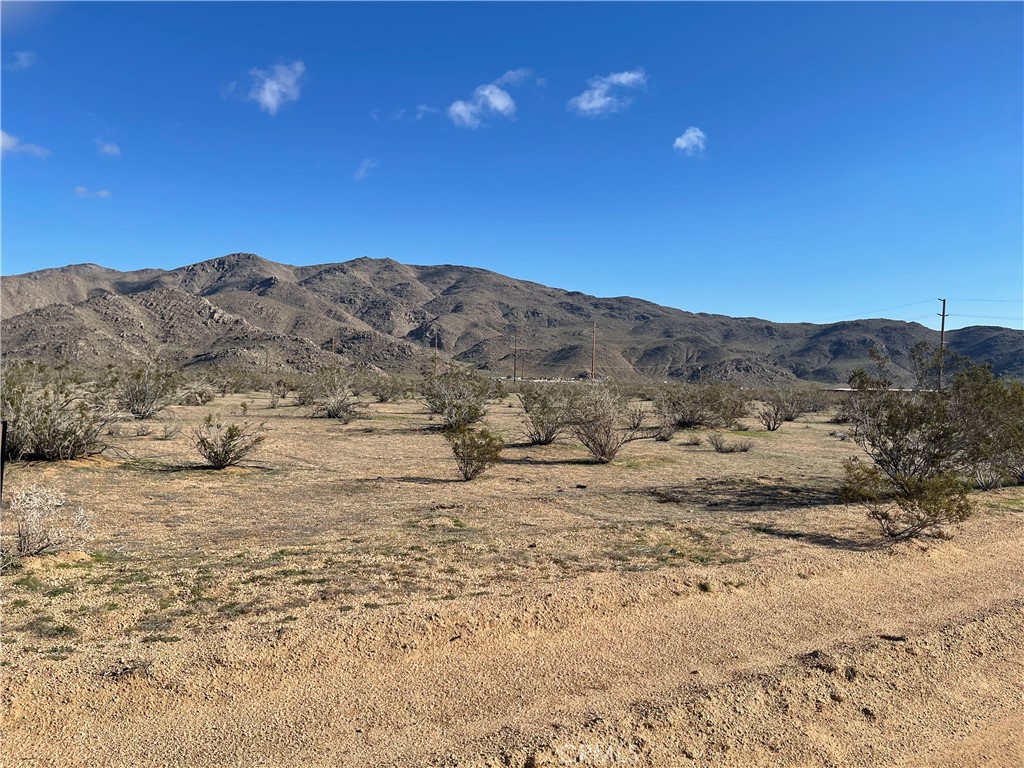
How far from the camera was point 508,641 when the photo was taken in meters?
5.29

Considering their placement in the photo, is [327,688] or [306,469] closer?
[327,688]

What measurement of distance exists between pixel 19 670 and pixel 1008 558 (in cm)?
1053

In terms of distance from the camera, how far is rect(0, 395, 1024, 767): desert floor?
13.1 ft

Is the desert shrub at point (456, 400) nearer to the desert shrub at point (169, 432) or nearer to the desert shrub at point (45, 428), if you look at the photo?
the desert shrub at point (169, 432)

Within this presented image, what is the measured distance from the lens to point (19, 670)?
14.3 ft

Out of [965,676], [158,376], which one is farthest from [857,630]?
[158,376]

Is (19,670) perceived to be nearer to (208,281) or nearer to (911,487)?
(911,487)

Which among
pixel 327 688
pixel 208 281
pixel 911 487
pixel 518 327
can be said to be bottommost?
pixel 327 688

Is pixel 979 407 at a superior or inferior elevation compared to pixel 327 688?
superior

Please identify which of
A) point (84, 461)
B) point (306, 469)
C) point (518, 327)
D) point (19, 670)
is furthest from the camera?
point (518, 327)

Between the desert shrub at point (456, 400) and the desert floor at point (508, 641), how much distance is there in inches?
599

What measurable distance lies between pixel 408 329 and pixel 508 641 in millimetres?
143397

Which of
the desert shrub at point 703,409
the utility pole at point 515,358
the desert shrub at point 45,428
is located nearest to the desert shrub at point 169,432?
the desert shrub at point 45,428

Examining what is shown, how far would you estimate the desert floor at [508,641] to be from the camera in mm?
3979
